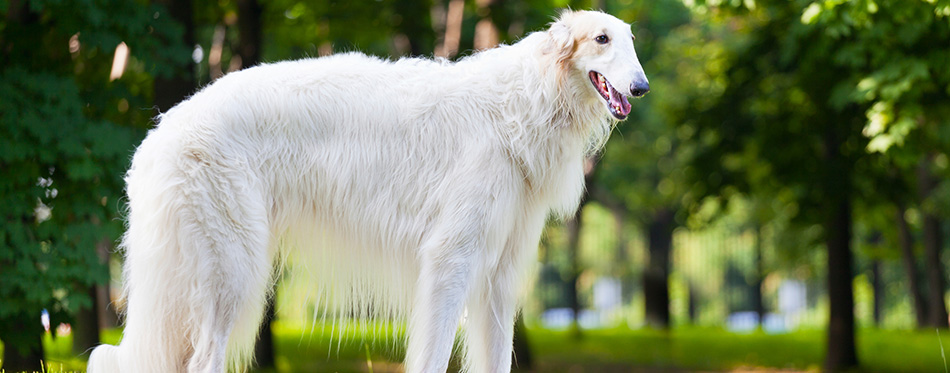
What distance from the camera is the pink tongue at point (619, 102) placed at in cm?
409

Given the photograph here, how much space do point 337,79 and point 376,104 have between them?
0.25 metres

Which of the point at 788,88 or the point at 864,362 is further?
the point at 864,362

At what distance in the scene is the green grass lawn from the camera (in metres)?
12.3

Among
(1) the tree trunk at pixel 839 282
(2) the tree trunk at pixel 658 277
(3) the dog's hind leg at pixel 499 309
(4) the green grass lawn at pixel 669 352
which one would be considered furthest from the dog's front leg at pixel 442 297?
(2) the tree trunk at pixel 658 277

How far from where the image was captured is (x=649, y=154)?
17.9 metres

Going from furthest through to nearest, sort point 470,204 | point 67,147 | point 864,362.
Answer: point 864,362 < point 67,147 < point 470,204

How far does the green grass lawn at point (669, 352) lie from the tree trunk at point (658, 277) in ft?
4.85

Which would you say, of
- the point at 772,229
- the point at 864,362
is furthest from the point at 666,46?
the point at 772,229

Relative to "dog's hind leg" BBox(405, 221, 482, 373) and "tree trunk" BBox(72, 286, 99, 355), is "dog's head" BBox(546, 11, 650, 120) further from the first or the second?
"tree trunk" BBox(72, 286, 99, 355)

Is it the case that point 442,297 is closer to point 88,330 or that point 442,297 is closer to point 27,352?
point 27,352

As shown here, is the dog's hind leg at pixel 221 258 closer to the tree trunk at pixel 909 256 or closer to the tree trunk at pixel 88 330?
the tree trunk at pixel 88 330

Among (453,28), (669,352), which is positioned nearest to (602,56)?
(453,28)

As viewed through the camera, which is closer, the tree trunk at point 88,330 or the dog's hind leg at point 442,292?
the dog's hind leg at point 442,292

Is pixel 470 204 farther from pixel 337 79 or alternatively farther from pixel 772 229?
pixel 772 229
